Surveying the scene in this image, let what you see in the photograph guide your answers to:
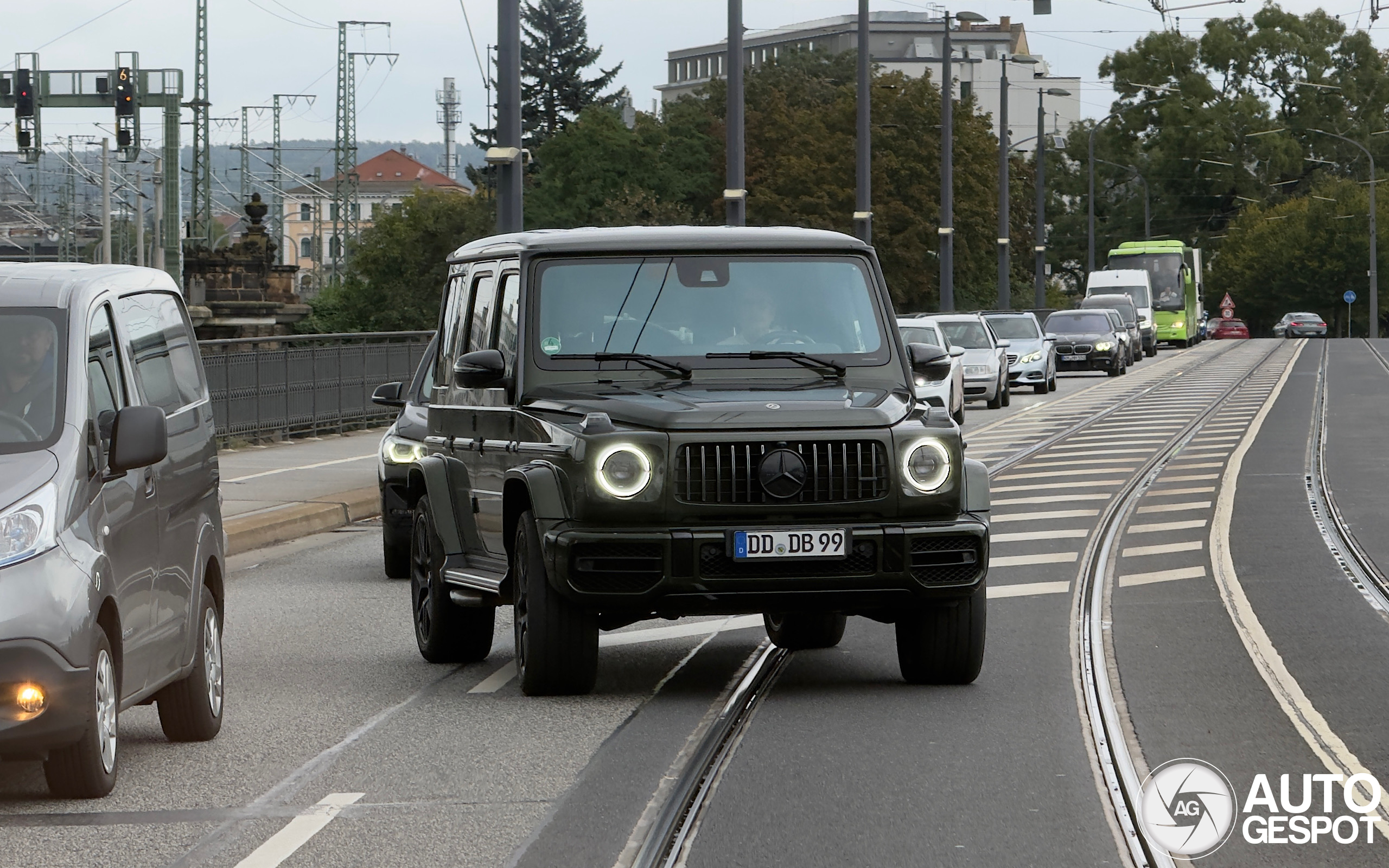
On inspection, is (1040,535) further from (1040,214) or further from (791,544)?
(1040,214)

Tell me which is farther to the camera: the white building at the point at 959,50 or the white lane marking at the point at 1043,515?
the white building at the point at 959,50

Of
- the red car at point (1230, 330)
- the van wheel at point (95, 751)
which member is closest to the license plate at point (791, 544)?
the van wheel at point (95, 751)

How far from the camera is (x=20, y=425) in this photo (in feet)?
22.2

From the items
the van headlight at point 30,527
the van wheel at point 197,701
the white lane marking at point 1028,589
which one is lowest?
the white lane marking at point 1028,589

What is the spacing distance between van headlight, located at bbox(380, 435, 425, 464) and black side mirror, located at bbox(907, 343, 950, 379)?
4.26m

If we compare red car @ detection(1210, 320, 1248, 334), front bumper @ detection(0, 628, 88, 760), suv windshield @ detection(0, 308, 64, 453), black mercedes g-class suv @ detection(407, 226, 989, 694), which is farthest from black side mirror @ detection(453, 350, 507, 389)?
red car @ detection(1210, 320, 1248, 334)

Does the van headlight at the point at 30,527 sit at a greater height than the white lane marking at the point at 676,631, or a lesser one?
greater

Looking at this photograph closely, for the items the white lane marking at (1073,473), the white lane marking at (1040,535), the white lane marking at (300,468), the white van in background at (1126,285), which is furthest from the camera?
the white van in background at (1126,285)

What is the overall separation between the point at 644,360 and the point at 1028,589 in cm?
364

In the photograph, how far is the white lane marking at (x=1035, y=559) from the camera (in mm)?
13133

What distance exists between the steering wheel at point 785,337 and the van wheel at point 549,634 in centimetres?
135

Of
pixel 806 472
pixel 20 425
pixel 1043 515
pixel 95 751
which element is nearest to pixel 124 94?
pixel 1043 515

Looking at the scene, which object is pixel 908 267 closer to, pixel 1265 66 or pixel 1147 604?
pixel 1265 66

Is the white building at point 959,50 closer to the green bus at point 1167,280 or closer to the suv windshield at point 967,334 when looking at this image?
the green bus at point 1167,280
